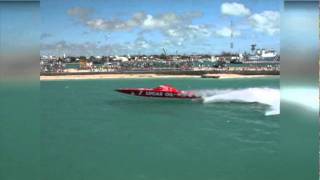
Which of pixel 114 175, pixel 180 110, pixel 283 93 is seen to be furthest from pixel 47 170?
pixel 283 93

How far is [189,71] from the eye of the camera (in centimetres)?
1695

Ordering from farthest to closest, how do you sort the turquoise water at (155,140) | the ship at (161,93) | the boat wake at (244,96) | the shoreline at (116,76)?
1. the shoreline at (116,76)
2. the boat wake at (244,96)
3. the ship at (161,93)
4. the turquoise water at (155,140)

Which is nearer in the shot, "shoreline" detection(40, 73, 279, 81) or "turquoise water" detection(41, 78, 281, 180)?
"turquoise water" detection(41, 78, 281, 180)

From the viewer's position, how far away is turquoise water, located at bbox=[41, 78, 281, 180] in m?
5.20

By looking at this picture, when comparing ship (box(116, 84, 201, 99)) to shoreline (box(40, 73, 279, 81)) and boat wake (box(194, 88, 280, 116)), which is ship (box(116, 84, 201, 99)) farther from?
shoreline (box(40, 73, 279, 81))

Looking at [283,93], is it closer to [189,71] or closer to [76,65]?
[189,71]

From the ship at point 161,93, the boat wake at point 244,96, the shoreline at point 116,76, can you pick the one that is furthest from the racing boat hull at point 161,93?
the shoreline at point 116,76

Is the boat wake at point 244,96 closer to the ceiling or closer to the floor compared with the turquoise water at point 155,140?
closer to the ceiling

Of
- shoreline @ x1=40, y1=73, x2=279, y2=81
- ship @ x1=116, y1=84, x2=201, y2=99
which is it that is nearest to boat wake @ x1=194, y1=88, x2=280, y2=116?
ship @ x1=116, y1=84, x2=201, y2=99

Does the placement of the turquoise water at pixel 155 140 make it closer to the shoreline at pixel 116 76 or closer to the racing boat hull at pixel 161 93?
the racing boat hull at pixel 161 93

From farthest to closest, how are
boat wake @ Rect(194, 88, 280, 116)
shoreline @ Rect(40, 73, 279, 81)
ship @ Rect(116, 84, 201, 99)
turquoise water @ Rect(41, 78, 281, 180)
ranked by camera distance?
shoreline @ Rect(40, 73, 279, 81)
boat wake @ Rect(194, 88, 280, 116)
ship @ Rect(116, 84, 201, 99)
turquoise water @ Rect(41, 78, 281, 180)

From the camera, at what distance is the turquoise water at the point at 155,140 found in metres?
5.20

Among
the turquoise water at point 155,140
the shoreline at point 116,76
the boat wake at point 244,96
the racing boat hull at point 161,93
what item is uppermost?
the shoreline at point 116,76

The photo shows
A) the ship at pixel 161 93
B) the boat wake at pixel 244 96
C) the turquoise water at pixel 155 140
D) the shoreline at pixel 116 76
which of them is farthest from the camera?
the shoreline at pixel 116 76
